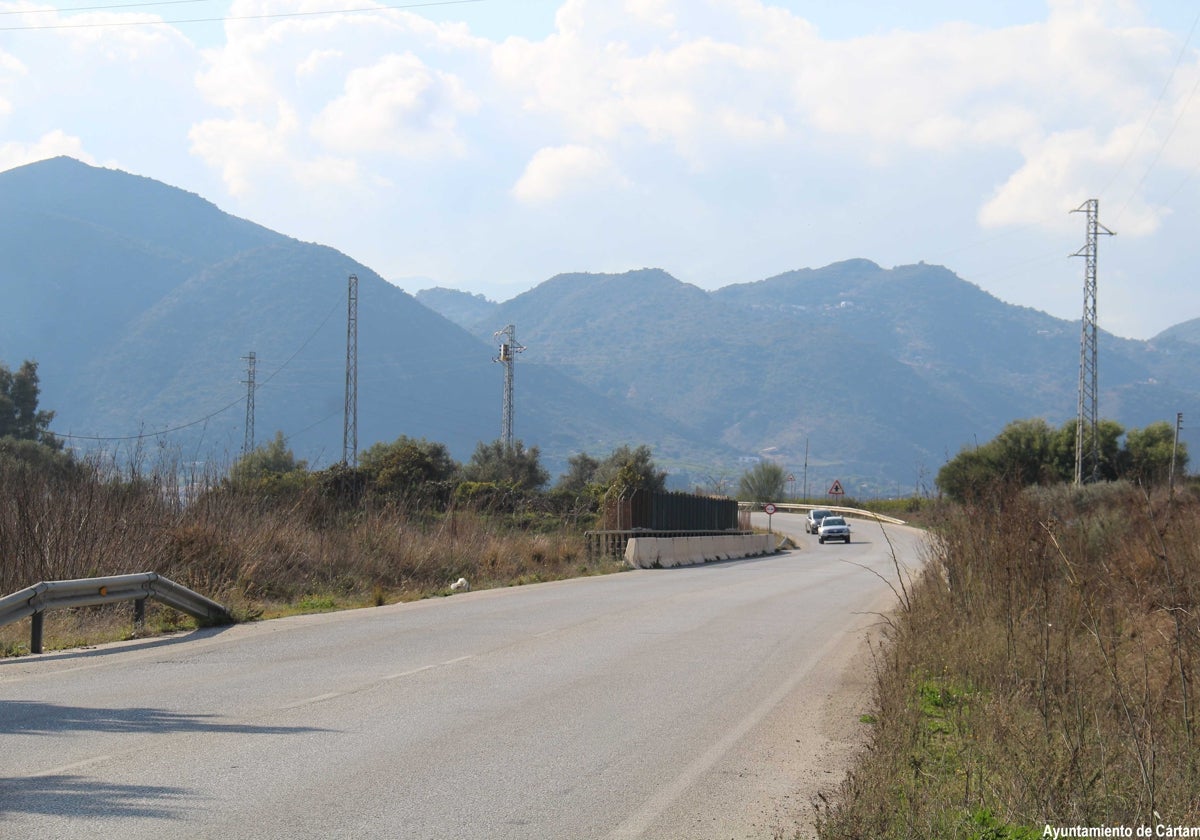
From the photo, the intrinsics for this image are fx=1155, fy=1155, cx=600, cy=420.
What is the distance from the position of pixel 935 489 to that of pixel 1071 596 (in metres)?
7.03

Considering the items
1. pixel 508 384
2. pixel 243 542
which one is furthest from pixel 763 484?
pixel 243 542

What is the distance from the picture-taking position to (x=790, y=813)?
696 centimetres

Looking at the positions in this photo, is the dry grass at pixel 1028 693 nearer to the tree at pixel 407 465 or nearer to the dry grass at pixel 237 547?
the dry grass at pixel 237 547

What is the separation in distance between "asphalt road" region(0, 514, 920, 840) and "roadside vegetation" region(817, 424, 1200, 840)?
0.83 meters

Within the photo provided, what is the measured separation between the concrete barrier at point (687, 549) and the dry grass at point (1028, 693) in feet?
62.1

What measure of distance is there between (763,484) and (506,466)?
5376cm

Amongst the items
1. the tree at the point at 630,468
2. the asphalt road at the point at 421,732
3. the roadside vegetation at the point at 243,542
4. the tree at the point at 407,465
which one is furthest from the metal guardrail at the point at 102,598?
the tree at the point at 630,468

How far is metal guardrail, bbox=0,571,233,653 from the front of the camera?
12531mm

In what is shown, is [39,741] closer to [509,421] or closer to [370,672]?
[370,672]

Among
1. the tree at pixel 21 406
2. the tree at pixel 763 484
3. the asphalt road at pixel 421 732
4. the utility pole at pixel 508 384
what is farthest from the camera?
the tree at pixel 763 484

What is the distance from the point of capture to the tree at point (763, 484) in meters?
118

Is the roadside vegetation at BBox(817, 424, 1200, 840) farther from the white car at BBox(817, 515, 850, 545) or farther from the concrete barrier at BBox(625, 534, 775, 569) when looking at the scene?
the white car at BBox(817, 515, 850, 545)

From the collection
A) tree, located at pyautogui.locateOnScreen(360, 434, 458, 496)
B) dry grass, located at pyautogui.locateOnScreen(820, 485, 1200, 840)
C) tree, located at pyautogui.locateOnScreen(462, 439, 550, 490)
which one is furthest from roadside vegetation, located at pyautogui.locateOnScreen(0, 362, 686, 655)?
tree, located at pyautogui.locateOnScreen(462, 439, 550, 490)

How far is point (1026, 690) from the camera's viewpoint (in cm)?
946
